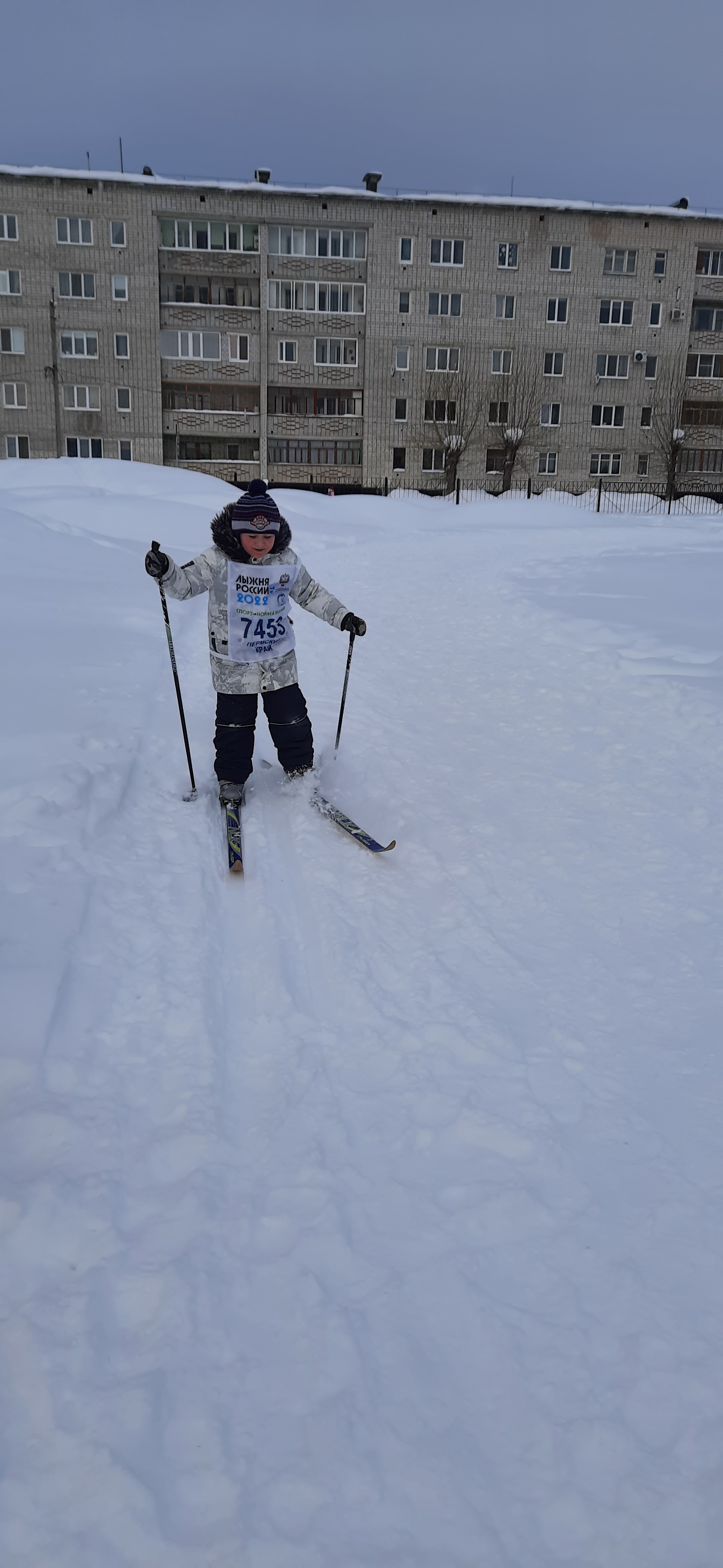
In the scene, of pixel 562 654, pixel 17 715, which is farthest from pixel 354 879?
pixel 562 654

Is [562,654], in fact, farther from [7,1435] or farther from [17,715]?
[7,1435]

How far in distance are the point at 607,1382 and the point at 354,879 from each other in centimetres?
269

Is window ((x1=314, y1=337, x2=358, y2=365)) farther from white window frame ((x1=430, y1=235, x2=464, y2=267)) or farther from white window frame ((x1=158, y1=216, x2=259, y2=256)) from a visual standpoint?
white window frame ((x1=430, y1=235, x2=464, y2=267))

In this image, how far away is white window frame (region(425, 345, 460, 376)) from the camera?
40.3 m

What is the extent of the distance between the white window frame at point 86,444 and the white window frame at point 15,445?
1692 millimetres

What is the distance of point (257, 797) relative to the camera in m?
5.50

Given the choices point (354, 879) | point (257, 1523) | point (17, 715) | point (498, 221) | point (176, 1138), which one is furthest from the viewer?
point (498, 221)

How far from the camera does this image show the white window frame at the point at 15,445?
3972 centimetres

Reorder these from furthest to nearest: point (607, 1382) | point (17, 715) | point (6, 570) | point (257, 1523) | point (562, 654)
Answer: point (6, 570)
point (562, 654)
point (17, 715)
point (607, 1382)
point (257, 1523)

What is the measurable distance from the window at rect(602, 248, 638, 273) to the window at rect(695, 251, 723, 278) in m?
3.20

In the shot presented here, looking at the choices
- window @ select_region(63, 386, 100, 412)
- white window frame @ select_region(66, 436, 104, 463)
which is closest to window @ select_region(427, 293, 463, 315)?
window @ select_region(63, 386, 100, 412)

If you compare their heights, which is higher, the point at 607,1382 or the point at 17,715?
the point at 17,715

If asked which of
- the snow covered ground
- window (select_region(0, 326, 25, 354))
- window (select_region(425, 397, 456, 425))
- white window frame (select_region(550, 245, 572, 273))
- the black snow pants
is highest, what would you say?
white window frame (select_region(550, 245, 572, 273))

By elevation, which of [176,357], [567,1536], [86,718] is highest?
[176,357]
